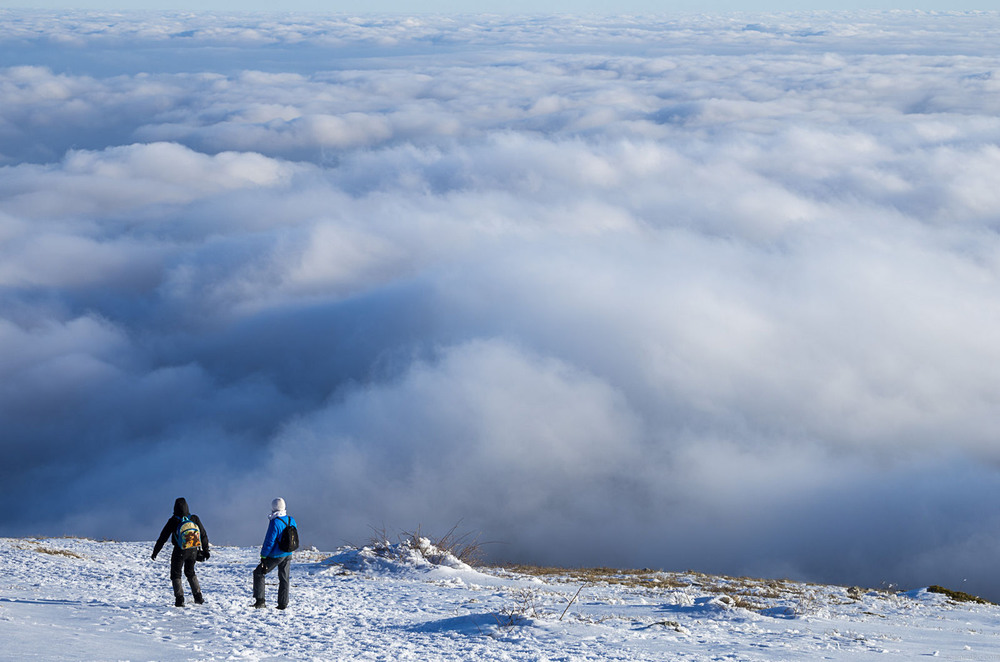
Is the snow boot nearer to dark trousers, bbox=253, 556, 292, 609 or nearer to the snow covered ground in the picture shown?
the snow covered ground

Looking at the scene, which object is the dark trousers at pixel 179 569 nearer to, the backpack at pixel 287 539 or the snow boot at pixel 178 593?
the snow boot at pixel 178 593

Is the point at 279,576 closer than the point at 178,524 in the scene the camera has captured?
No

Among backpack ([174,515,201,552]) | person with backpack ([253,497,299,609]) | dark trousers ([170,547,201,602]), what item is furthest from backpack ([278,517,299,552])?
dark trousers ([170,547,201,602])

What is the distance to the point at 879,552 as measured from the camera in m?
133

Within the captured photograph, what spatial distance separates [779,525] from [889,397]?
202 ft

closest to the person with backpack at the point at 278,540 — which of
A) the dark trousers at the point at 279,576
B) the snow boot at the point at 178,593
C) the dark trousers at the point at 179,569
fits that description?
the dark trousers at the point at 279,576

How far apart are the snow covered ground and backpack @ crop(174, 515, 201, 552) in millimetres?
863

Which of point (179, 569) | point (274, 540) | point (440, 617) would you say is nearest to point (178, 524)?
point (179, 569)

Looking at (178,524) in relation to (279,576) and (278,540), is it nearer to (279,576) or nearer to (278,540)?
(278,540)

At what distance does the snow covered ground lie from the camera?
33.3 feet

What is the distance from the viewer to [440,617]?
41.1 feet

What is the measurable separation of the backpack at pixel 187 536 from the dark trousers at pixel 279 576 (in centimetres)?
88

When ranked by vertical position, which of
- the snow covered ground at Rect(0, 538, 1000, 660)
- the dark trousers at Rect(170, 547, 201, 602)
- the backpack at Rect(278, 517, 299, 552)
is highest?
the backpack at Rect(278, 517, 299, 552)

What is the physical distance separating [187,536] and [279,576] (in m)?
1.33
